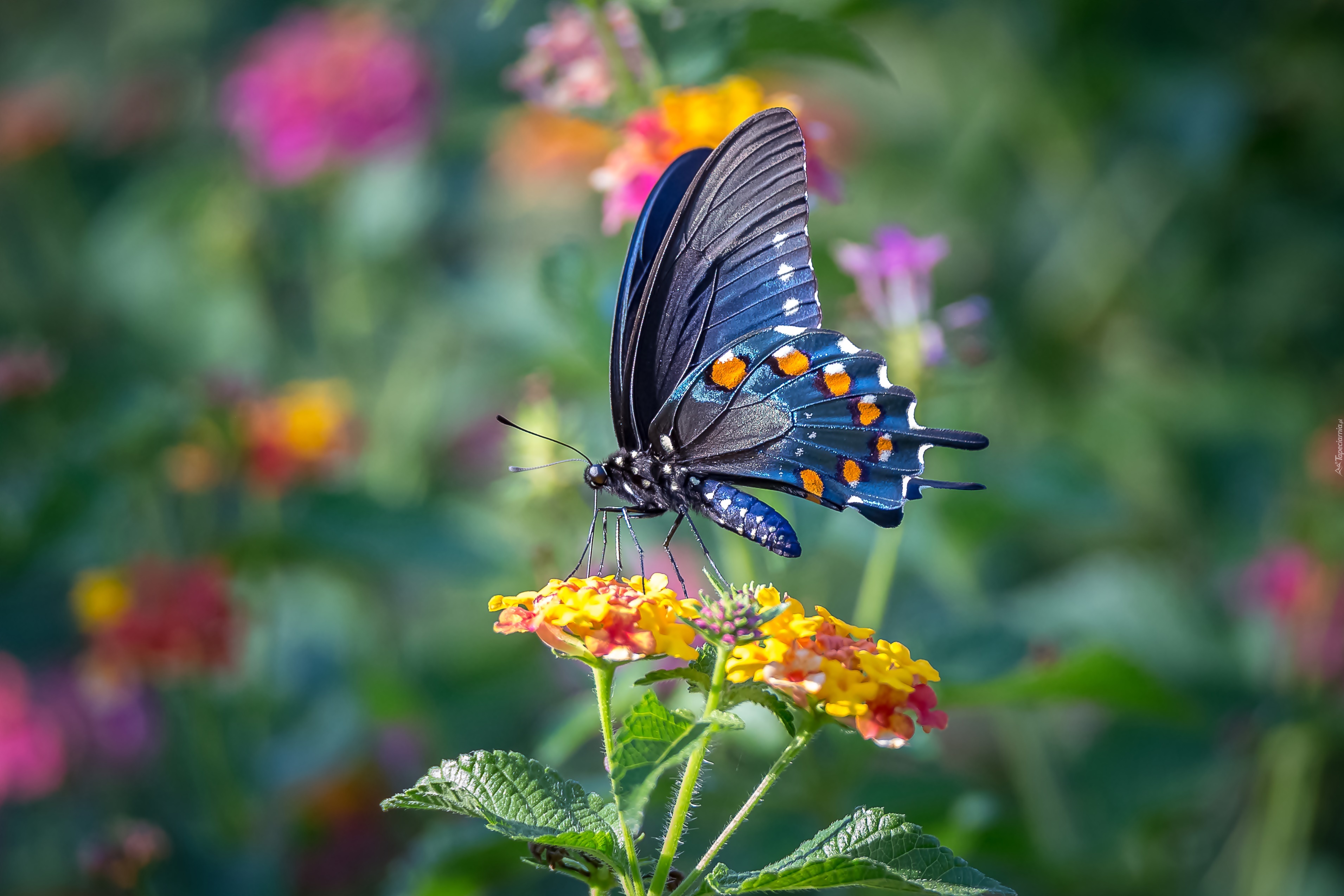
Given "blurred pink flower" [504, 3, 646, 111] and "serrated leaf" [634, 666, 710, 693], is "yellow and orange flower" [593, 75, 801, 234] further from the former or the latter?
"serrated leaf" [634, 666, 710, 693]

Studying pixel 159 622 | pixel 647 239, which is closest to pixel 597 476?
pixel 647 239

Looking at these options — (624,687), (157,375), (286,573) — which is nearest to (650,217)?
(624,687)

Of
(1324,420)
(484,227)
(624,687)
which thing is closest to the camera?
(624,687)

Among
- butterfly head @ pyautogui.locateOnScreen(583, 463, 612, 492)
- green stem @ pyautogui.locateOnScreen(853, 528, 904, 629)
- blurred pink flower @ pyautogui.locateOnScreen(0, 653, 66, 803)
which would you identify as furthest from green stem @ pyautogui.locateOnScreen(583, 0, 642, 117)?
blurred pink flower @ pyautogui.locateOnScreen(0, 653, 66, 803)

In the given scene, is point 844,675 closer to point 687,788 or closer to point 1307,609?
point 687,788

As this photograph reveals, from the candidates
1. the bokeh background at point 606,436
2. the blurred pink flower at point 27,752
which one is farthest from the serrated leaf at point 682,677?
the blurred pink flower at point 27,752

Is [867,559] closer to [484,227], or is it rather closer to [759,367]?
[759,367]
